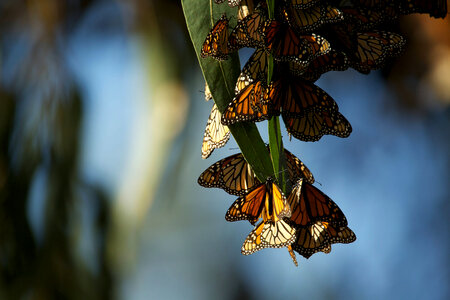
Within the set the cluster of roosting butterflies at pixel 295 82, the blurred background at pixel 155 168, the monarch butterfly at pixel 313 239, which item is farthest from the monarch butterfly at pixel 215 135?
the blurred background at pixel 155 168

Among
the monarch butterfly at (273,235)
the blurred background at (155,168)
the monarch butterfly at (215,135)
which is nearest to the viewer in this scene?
the monarch butterfly at (273,235)

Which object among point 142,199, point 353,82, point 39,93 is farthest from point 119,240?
point 353,82

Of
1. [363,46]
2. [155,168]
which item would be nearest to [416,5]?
[363,46]

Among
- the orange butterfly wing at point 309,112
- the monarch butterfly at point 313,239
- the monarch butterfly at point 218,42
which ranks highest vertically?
the monarch butterfly at point 218,42

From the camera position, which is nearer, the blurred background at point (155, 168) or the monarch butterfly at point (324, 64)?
the monarch butterfly at point (324, 64)

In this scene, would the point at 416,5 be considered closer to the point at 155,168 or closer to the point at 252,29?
the point at 252,29

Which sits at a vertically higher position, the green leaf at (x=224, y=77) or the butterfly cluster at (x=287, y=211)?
the green leaf at (x=224, y=77)

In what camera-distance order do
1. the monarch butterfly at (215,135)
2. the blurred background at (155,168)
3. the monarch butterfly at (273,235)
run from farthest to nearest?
the blurred background at (155,168), the monarch butterfly at (215,135), the monarch butterfly at (273,235)

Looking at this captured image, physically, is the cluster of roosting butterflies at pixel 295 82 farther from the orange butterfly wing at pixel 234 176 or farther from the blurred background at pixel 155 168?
the blurred background at pixel 155 168

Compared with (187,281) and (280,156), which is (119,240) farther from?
(280,156)

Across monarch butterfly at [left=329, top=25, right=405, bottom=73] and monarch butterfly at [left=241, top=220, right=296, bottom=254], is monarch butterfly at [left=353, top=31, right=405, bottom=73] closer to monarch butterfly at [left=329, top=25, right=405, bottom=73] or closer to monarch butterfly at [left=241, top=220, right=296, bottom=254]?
monarch butterfly at [left=329, top=25, right=405, bottom=73]
